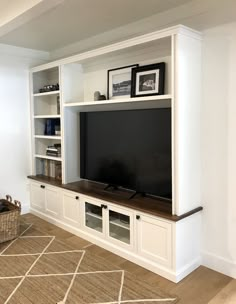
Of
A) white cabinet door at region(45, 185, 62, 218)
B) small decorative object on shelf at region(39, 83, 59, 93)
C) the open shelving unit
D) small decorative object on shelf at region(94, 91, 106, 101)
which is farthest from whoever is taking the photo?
small decorative object on shelf at region(39, 83, 59, 93)

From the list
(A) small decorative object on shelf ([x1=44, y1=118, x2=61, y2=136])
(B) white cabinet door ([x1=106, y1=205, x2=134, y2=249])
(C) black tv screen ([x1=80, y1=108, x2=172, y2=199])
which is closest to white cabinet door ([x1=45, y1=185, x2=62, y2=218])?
(C) black tv screen ([x1=80, y1=108, x2=172, y2=199])

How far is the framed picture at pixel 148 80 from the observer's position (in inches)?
115

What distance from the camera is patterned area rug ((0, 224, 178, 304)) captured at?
2.34 metres

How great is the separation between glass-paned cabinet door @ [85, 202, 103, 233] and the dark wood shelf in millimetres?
164

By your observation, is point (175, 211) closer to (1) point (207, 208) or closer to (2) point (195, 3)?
(1) point (207, 208)

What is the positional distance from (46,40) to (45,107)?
1.01 m

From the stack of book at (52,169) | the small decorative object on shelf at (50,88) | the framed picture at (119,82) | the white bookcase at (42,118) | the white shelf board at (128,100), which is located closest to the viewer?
the white shelf board at (128,100)

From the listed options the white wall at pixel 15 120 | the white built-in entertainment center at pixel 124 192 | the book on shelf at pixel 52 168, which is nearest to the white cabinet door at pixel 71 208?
the white built-in entertainment center at pixel 124 192

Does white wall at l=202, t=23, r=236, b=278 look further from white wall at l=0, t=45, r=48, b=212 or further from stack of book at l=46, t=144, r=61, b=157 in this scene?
white wall at l=0, t=45, r=48, b=212

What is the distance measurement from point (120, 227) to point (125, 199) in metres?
0.30

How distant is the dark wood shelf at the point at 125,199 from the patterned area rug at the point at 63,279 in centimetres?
59

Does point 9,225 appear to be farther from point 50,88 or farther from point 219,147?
point 219,147

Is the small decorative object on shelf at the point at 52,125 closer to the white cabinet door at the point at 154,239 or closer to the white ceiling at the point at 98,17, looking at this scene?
the white ceiling at the point at 98,17

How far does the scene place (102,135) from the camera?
3.52 meters
